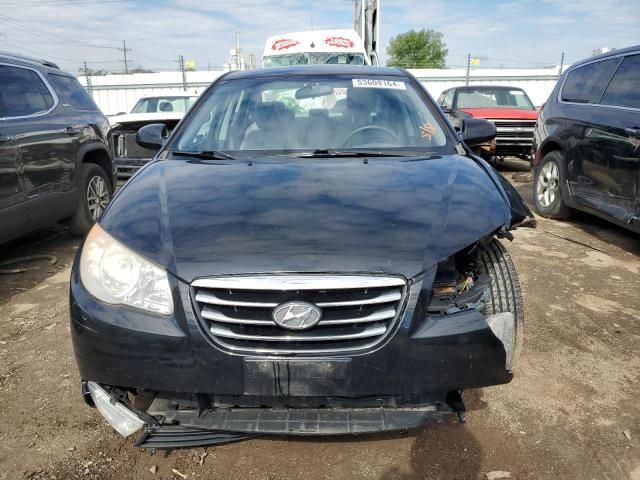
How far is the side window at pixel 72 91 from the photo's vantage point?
5.04m

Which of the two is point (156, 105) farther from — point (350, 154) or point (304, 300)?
point (304, 300)

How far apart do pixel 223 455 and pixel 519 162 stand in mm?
10873

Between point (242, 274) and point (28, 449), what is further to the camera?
point (28, 449)

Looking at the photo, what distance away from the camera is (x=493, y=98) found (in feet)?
35.7

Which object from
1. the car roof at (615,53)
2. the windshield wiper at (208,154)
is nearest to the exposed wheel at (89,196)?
the windshield wiper at (208,154)

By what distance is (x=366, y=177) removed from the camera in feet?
7.51

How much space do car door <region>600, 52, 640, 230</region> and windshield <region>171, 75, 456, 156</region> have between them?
2349mm

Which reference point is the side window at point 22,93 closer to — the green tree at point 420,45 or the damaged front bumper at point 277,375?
the damaged front bumper at point 277,375

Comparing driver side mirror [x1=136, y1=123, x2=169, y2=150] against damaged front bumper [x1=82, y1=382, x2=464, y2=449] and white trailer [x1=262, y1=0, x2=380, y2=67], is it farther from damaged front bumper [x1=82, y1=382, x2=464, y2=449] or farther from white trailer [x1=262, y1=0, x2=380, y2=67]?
white trailer [x1=262, y1=0, x2=380, y2=67]

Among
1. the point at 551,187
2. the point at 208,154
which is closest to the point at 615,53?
the point at 551,187

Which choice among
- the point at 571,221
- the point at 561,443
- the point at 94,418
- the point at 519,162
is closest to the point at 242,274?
the point at 94,418

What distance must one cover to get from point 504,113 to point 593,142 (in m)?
5.07

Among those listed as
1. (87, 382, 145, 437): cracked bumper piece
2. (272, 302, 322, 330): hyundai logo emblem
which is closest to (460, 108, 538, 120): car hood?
(272, 302, 322, 330): hyundai logo emblem

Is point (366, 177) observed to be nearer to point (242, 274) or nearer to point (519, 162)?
point (242, 274)
